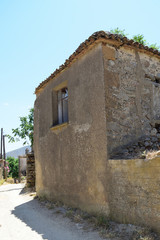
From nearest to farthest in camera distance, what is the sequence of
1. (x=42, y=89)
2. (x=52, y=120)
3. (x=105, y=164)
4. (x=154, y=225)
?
1. (x=154, y=225)
2. (x=105, y=164)
3. (x=52, y=120)
4. (x=42, y=89)

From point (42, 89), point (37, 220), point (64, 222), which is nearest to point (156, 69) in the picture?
point (42, 89)

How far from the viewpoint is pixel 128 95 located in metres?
5.71

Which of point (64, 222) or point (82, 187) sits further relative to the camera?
point (82, 187)

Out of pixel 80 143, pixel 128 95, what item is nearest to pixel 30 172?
pixel 80 143

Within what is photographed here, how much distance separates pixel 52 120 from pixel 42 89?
170 cm

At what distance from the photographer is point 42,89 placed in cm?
873

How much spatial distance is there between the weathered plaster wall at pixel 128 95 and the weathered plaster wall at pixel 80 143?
0.20 m

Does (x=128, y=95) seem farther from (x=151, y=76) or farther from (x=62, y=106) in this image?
(x=62, y=106)

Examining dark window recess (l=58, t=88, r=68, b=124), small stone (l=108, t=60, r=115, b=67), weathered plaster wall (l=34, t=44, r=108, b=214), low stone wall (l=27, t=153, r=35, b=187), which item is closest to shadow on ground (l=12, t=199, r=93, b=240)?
weathered plaster wall (l=34, t=44, r=108, b=214)

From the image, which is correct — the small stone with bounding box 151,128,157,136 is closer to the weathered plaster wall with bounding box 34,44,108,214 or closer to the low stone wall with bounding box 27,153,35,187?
the weathered plaster wall with bounding box 34,44,108,214

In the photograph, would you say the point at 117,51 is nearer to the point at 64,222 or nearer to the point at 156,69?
the point at 156,69

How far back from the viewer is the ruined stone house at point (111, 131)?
4.34 meters

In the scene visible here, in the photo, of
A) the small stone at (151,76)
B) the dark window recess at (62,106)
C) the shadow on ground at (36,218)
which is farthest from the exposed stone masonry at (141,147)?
the dark window recess at (62,106)

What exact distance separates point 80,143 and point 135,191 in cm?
218
